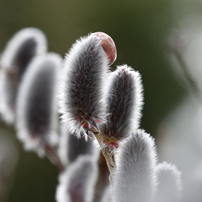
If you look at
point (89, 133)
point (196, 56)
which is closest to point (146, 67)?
point (196, 56)

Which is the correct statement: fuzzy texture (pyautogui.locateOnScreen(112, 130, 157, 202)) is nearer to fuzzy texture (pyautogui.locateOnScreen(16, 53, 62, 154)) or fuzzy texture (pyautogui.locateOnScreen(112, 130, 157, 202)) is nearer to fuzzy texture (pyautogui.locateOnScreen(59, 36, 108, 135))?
fuzzy texture (pyautogui.locateOnScreen(59, 36, 108, 135))

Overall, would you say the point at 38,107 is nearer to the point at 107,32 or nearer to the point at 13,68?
the point at 13,68

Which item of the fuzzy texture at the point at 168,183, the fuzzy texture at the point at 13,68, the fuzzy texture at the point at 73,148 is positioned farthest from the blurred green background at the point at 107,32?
the fuzzy texture at the point at 168,183

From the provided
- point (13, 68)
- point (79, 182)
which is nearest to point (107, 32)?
point (13, 68)

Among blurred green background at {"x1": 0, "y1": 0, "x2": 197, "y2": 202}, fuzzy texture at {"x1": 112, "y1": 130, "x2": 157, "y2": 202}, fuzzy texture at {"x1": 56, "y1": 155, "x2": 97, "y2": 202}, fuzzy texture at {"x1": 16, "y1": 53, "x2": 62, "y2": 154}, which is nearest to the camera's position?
fuzzy texture at {"x1": 112, "y1": 130, "x2": 157, "y2": 202}

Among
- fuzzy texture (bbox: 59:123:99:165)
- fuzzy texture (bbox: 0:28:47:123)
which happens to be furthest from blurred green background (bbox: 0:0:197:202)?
fuzzy texture (bbox: 59:123:99:165)

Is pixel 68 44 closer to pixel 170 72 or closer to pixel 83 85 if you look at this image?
pixel 170 72

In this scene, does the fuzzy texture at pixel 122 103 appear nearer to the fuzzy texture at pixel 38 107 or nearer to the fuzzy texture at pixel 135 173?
the fuzzy texture at pixel 135 173
